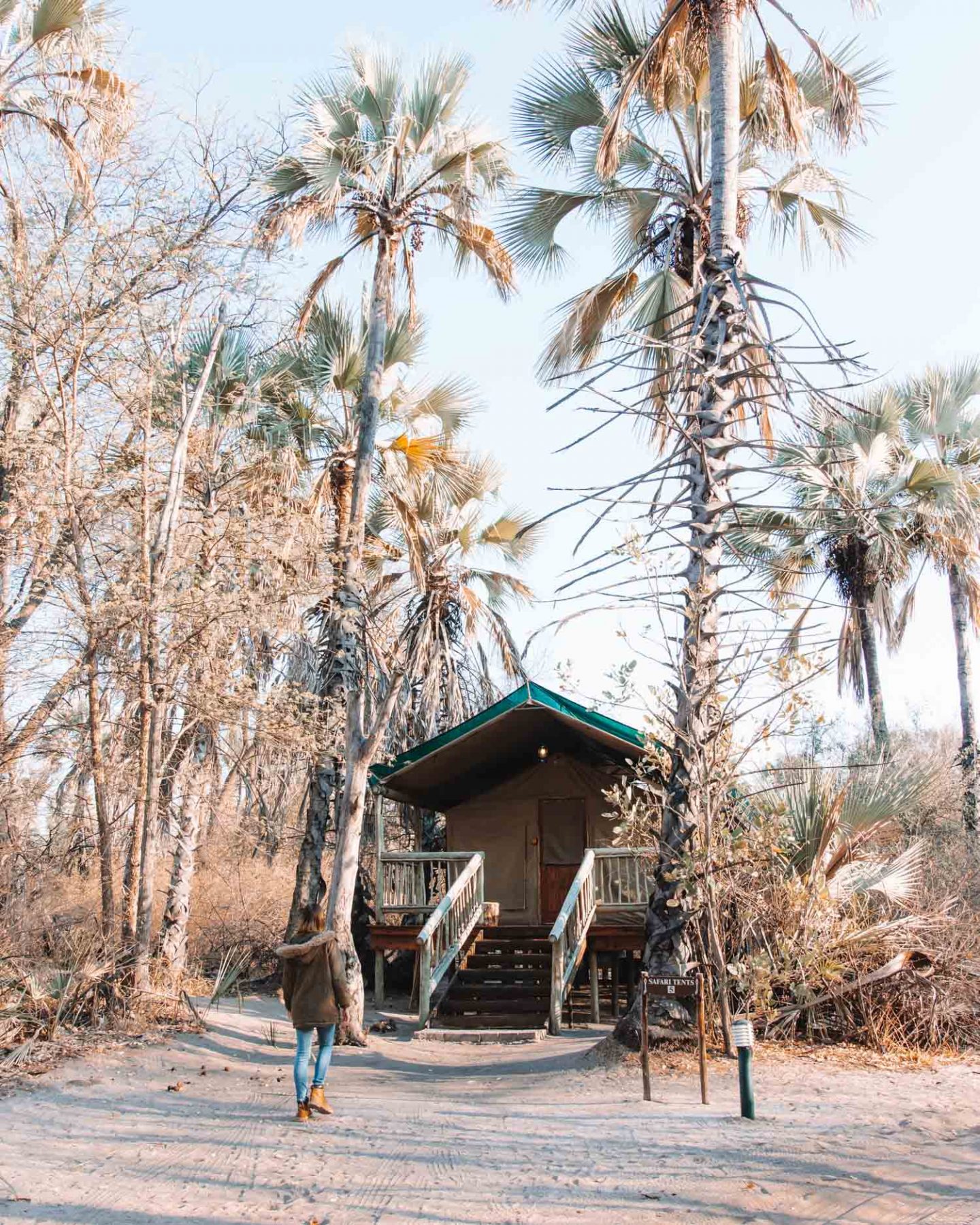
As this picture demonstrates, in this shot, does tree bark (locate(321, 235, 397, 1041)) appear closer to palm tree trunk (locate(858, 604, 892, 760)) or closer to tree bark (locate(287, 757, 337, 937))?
tree bark (locate(287, 757, 337, 937))

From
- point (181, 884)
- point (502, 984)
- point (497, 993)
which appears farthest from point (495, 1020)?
point (181, 884)

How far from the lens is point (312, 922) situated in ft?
25.9

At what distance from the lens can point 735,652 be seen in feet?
28.7

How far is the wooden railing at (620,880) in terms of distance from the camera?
14.6 metres

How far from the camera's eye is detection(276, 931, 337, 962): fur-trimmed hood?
7625 millimetres

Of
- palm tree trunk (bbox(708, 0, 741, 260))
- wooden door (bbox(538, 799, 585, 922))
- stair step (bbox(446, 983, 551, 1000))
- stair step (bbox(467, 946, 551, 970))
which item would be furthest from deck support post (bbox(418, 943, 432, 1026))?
palm tree trunk (bbox(708, 0, 741, 260))

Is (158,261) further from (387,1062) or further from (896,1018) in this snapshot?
(896,1018)

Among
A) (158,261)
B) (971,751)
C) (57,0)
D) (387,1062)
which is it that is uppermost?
(57,0)

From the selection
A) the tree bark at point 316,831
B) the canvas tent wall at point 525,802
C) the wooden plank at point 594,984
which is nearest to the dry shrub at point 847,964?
the wooden plank at point 594,984

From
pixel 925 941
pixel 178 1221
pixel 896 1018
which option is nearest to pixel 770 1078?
pixel 896 1018

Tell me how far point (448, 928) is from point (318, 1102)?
23.5 feet

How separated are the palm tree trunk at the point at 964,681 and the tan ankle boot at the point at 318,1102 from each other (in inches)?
564

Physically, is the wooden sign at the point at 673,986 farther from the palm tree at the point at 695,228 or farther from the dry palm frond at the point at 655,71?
the dry palm frond at the point at 655,71

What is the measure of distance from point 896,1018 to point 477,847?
929 cm
